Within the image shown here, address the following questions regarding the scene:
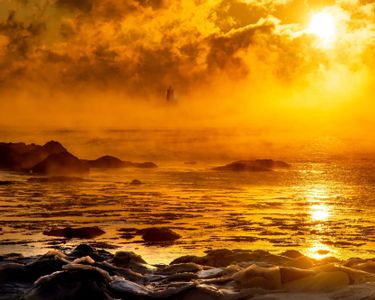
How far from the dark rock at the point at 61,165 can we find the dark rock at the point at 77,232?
234 feet

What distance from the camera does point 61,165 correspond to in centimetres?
11888

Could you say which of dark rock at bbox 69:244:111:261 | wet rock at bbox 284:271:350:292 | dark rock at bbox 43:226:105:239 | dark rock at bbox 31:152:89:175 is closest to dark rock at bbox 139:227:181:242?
dark rock at bbox 43:226:105:239

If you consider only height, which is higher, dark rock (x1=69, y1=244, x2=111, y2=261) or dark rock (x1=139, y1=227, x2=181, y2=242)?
dark rock (x1=139, y1=227, x2=181, y2=242)

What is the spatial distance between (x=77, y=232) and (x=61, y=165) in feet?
252

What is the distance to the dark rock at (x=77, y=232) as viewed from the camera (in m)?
42.9

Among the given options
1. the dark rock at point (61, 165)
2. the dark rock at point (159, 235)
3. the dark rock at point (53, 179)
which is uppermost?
the dark rock at point (61, 165)

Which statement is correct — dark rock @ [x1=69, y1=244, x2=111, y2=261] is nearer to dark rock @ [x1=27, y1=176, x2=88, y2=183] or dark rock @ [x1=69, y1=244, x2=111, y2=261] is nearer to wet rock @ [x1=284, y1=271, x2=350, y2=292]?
Result: wet rock @ [x1=284, y1=271, x2=350, y2=292]

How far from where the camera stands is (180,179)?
11194cm

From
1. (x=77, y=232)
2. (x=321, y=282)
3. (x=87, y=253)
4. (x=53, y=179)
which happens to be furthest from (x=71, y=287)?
(x=53, y=179)

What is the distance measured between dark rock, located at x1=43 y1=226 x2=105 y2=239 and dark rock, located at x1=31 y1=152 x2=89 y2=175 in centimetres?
7141

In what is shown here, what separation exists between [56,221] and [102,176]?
218ft

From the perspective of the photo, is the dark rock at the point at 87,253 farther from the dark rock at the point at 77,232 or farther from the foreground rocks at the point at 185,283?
the dark rock at the point at 77,232

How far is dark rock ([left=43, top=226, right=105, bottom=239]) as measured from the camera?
42.9 metres

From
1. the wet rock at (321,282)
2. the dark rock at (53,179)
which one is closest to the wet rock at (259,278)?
the wet rock at (321,282)
